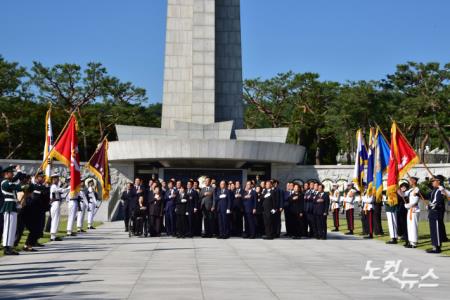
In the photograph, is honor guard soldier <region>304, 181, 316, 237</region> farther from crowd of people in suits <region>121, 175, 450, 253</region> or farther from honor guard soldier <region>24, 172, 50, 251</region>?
honor guard soldier <region>24, 172, 50, 251</region>

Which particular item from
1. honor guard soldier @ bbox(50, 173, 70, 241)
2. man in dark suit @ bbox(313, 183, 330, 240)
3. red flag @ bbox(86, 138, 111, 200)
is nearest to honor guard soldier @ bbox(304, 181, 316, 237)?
man in dark suit @ bbox(313, 183, 330, 240)

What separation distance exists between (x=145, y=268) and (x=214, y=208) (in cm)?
805

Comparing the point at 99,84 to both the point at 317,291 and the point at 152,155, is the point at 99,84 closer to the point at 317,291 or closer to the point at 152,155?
the point at 152,155

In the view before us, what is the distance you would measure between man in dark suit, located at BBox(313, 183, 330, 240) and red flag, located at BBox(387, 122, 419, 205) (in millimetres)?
2308

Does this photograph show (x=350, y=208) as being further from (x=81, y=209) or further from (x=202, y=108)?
(x=202, y=108)

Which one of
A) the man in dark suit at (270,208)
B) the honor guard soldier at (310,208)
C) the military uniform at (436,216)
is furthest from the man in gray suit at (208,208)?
the military uniform at (436,216)

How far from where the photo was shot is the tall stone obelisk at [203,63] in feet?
111

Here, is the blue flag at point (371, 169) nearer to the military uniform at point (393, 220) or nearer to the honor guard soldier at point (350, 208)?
the honor guard soldier at point (350, 208)

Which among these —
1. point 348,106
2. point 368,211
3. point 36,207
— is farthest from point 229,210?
point 348,106

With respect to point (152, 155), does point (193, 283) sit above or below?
below

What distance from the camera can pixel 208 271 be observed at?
1059 centimetres

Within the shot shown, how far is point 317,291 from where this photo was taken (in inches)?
338

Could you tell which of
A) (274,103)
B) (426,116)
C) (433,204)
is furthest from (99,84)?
(433,204)

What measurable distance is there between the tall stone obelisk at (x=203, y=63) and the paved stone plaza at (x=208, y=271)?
17840 millimetres
